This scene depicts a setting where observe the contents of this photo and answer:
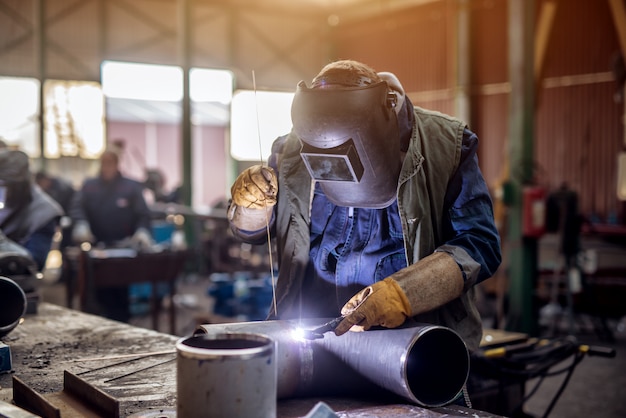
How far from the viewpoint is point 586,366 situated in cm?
543

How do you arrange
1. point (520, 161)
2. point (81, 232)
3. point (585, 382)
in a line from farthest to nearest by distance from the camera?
point (81, 232) → point (520, 161) → point (585, 382)

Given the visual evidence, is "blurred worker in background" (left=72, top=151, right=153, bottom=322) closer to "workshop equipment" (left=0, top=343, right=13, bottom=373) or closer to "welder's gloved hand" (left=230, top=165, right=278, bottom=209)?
"workshop equipment" (left=0, top=343, right=13, bottom=373)

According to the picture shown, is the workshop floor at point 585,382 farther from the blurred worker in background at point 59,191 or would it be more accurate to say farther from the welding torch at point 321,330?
the blurred worker in background at point 59,191

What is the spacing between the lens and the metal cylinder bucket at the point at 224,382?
1.11 m

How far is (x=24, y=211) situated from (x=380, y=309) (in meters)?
2.33

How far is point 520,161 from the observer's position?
6176mm

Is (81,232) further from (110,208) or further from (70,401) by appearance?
(70,401)

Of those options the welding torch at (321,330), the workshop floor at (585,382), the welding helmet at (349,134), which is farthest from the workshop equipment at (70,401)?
the workshop floor at (585,382)

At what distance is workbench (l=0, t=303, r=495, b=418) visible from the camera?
147cm

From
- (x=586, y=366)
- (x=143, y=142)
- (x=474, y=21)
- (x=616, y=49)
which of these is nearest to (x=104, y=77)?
(x=143, y=142)

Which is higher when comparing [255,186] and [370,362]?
[255,186]

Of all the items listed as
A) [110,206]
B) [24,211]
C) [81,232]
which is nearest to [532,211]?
[110,206]

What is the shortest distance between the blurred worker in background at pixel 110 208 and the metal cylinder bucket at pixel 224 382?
534cm

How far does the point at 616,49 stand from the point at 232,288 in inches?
280
